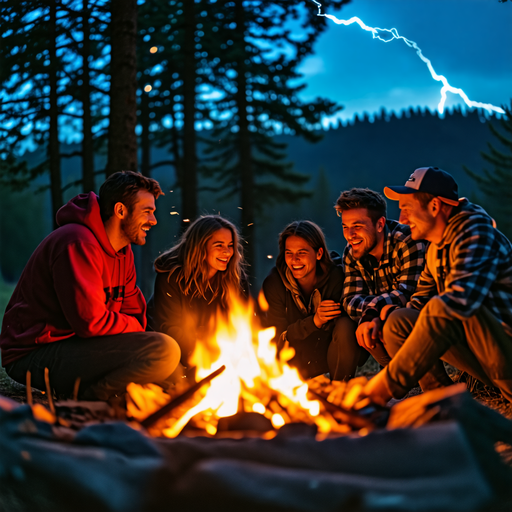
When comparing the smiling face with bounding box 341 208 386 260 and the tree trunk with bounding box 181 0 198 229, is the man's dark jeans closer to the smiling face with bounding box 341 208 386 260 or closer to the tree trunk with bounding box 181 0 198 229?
the smiling face with bounding box 341 208 386 260

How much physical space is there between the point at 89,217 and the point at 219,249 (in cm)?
110

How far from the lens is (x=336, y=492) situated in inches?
70.9

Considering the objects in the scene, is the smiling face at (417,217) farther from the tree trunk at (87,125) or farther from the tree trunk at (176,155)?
the tree trunk at (176,155)

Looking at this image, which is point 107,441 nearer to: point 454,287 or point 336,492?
point 336,492

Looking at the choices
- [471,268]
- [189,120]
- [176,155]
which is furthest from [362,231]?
[176,155]

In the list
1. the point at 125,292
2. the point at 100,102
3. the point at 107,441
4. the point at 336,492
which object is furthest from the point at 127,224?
the point at 100,102

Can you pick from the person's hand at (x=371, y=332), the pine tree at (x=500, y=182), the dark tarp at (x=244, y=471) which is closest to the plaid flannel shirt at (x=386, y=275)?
the person's hand at (x=371, y=332)

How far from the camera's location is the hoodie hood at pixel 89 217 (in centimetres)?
358

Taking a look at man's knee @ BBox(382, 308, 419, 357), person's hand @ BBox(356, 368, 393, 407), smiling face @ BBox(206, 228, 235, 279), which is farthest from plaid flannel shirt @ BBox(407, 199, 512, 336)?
smiling face @ BBox(206, 228, 235, 279)

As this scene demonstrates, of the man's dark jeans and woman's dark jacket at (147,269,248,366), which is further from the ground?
woman's dark jacket at (147,269,248,366)

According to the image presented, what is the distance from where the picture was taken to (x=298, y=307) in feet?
14.3

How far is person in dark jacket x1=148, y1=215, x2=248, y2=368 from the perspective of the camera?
420cm

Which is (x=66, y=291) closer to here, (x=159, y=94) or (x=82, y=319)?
(x=82, y=319)

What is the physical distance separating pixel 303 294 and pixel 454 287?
1712 millimetres
